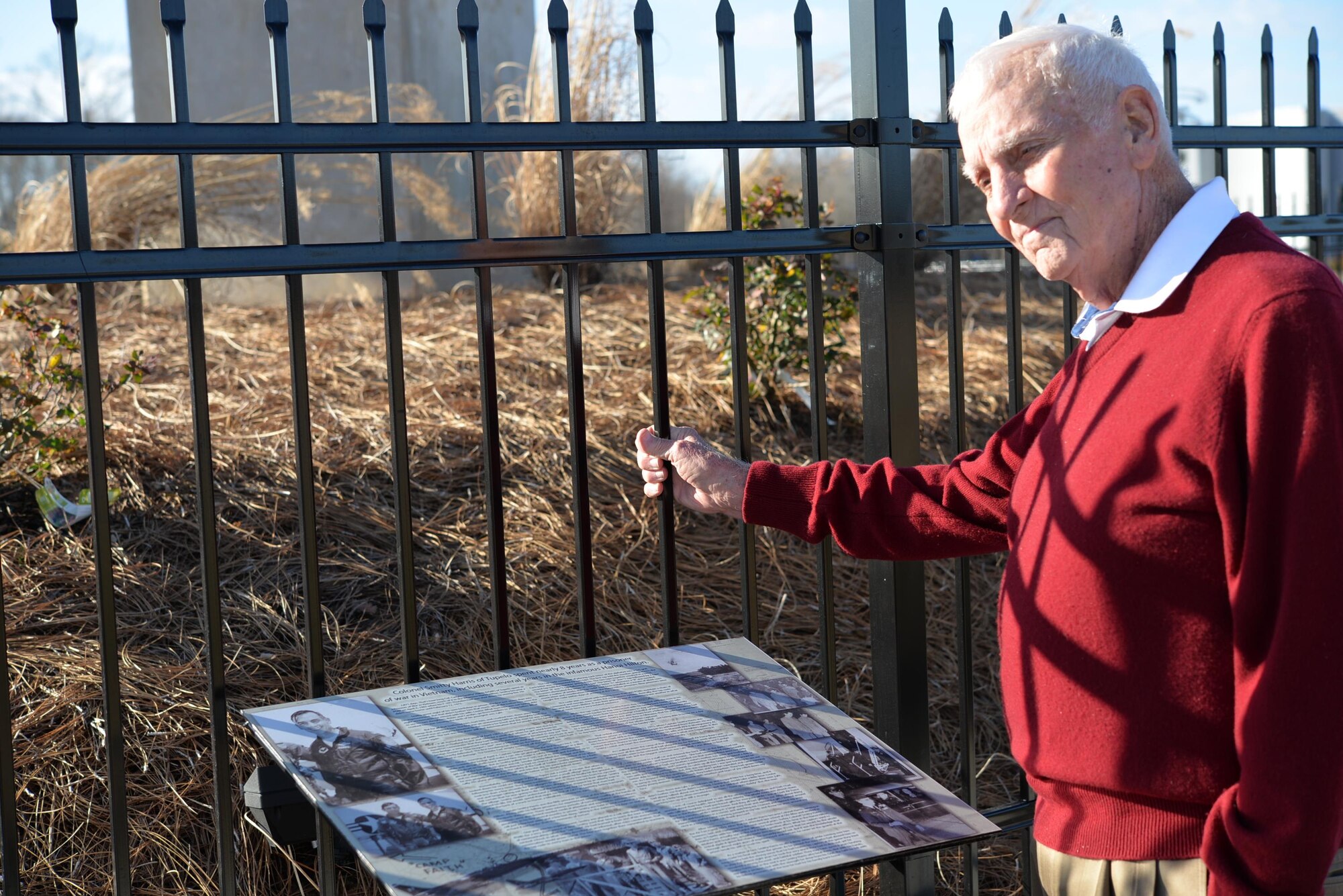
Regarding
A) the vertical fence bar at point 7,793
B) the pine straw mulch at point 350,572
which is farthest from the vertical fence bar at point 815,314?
the vertical fence bar at point 7,793

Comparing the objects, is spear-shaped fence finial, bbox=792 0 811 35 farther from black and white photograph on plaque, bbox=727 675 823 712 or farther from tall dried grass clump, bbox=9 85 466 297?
tall dried grass clump, bbox=9 85 466 297

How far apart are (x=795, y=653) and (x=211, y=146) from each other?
2.63 metres

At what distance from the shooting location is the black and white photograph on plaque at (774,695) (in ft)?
6.56

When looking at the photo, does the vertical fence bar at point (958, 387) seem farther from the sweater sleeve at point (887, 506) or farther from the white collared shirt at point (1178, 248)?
the white collared shirt at point (1178, 248)

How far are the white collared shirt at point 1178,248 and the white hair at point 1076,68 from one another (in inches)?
4.1

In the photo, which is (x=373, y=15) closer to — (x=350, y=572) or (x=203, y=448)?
(x=203, y=448)

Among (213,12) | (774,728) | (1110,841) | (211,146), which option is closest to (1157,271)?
(1110,841)

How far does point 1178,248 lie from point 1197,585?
42 centimetres

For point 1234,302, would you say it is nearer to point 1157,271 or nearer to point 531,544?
point 1157,271

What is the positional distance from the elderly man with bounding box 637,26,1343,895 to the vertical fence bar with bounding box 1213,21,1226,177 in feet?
4.08

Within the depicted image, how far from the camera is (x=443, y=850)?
1.56m

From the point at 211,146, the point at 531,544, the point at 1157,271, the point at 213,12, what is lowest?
the point at 531,544

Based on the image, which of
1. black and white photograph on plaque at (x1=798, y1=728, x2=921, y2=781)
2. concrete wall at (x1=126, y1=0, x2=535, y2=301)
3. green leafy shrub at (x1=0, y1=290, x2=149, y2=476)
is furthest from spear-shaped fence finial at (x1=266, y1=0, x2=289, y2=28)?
concrete wall at (x1=126, y1=0, x2=535, y2=301)

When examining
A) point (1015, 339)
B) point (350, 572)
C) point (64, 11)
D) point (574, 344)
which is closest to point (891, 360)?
point (1015, 339)
